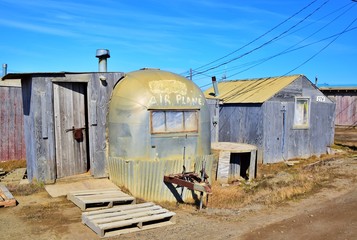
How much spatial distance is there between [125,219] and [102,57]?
574cm

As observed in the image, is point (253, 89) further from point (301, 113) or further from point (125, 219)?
point (125, 219)

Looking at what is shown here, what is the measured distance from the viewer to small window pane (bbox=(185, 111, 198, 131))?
951 centimetres

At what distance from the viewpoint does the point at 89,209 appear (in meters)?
7.45

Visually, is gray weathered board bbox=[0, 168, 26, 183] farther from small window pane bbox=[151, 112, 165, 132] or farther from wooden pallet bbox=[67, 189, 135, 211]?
small window pane bbox=[151, 112, 165, 132]

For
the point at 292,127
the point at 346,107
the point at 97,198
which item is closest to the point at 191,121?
the point at 97,198

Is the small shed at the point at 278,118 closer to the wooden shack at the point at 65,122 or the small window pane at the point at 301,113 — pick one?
the small window pane at the point at 301,113

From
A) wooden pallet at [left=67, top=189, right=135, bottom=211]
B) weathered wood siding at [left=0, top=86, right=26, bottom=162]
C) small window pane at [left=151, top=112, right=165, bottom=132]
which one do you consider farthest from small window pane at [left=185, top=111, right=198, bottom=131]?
weathered wood siding at [left=0, top=86, right=26, bottom=162]

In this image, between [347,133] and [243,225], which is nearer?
[243,225]

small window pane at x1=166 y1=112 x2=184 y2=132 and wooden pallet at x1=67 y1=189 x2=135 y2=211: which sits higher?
small window pane at x1=166 y1=112 x2=184 y2=132

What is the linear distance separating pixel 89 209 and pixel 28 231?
1.49 m

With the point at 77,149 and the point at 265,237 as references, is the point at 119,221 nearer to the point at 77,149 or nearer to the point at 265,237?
the point at 265,237

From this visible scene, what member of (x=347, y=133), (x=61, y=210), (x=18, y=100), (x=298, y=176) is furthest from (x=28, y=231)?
(x=347, y=133)

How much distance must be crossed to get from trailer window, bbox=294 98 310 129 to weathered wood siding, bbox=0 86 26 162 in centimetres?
1210

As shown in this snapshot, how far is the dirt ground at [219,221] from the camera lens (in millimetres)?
6262
